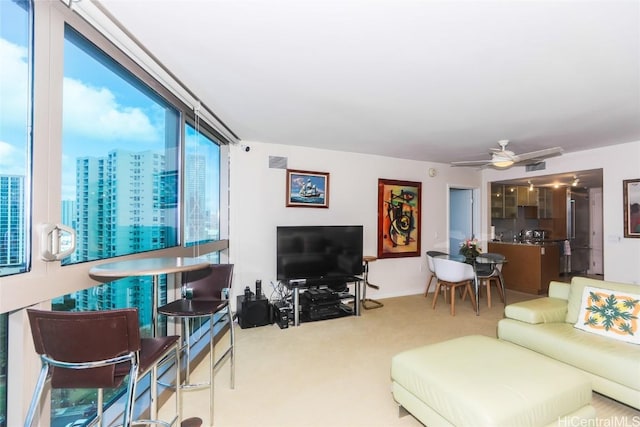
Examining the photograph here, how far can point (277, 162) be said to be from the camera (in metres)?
4.24

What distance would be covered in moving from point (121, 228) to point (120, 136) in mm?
643

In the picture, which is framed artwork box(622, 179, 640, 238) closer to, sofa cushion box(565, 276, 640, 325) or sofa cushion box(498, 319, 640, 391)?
sofa cushion box(565, 276, 640, 325)

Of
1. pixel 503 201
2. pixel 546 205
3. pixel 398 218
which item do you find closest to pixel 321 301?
pixel 398 218

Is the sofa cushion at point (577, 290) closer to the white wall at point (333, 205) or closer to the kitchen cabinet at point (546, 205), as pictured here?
the white wall at point (333, 205)

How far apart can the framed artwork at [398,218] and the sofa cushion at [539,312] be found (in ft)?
7.68

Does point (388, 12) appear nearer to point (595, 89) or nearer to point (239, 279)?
point (595, 89)

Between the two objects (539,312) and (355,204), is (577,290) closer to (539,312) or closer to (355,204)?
(539,312)

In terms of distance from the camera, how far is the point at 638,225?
400cm

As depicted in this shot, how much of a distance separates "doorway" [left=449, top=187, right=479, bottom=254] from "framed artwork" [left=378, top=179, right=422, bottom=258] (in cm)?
125

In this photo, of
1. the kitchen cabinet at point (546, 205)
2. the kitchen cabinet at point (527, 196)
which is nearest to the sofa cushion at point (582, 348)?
the kitchen cabinet at point (527, 196)

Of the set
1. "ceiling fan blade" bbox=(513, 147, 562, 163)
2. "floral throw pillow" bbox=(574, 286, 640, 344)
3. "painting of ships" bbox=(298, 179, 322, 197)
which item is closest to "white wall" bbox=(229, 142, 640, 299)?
"painting of ships" bbox=(298, 179, 322, 197)

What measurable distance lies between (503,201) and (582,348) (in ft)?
16.1

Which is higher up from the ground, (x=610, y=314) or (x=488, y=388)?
(x=610, y=314)

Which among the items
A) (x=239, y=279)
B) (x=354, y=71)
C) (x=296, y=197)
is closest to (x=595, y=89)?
(x=354, y=71)
